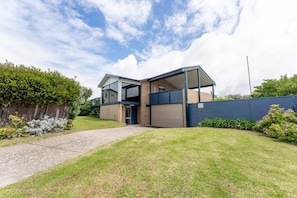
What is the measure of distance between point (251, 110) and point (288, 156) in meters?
6.31

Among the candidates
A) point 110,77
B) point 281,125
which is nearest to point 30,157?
point 281,125

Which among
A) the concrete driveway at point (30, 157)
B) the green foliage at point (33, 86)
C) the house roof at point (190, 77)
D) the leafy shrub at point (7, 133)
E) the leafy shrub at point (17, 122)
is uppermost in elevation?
the house roof at point (190, 77)

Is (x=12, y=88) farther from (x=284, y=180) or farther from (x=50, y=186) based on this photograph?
(x=284, y=180)

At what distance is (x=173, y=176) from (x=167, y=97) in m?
13.0

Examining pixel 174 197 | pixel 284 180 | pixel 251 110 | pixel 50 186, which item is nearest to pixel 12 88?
pixel 50 186

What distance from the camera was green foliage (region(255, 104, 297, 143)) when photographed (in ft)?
19.7

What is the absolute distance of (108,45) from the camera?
13.9 meters

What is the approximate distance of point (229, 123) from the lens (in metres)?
10.3

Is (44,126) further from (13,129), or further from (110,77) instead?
(110,77)

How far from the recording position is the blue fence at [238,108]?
8.48 m

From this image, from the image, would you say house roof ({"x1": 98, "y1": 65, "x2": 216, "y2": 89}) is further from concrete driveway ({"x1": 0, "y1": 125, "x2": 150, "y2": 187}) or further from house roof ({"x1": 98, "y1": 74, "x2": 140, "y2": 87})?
concrete driveway ({"x1": 0, "y1": 125, "x2": 150, "y2": 187})

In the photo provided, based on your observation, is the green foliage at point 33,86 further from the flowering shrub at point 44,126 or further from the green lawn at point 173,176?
the green lawn at point 173,176

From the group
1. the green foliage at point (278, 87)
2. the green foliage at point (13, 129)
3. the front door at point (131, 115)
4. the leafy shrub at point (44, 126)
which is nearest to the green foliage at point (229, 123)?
the green foliage at point (278, 87)

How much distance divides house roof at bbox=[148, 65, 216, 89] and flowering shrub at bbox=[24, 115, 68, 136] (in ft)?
35.5
